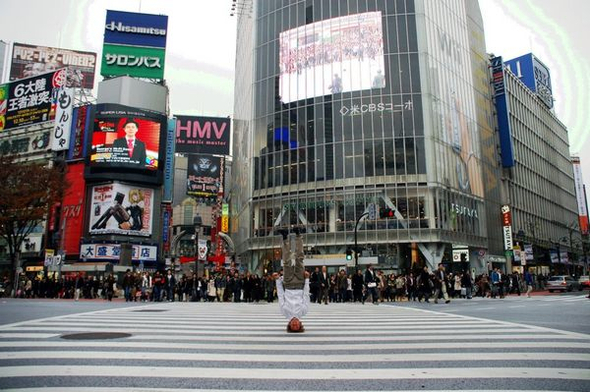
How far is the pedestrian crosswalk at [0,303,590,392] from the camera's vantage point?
4691 millimetres

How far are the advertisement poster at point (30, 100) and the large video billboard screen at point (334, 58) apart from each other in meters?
32.9

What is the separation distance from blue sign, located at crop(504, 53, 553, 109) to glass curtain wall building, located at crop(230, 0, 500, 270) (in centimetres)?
4084

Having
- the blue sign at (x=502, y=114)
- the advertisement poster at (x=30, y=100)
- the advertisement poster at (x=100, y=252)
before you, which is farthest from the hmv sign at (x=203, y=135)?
the blue sign at (x=502, y=114)

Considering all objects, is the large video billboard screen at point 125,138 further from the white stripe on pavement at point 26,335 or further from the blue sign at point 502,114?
the white stripe on pavement at point 26,335

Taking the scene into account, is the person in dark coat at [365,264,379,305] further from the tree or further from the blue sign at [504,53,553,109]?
the blue sign at [504,53,553,109]

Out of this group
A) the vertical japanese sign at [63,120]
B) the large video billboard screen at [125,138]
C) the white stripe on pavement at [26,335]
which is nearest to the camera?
the white stripe on pavement at [26,335]

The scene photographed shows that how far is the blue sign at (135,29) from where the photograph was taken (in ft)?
202

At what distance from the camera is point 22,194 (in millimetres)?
31406

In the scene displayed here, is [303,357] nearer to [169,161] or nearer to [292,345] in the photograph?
[292,345]

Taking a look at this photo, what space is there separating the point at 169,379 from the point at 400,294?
22121 mm

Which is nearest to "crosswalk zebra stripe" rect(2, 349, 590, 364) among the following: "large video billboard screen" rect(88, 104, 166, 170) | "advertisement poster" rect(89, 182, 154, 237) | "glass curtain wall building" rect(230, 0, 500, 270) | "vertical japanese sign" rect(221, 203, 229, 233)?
"glass curtain wall building" rect(230, 0, 500, 270)

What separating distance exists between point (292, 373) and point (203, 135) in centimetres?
7746

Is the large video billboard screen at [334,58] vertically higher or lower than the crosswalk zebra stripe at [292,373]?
higher

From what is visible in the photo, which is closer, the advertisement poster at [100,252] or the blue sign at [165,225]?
the advertisement poster at [100,252]
